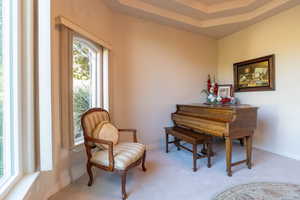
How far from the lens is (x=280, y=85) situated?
3.05 m

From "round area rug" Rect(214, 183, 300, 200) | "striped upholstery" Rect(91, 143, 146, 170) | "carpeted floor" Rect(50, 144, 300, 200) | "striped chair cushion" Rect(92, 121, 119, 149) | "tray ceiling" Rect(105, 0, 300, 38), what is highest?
"tray ceiling" Rect(105, 0, 300, 38)

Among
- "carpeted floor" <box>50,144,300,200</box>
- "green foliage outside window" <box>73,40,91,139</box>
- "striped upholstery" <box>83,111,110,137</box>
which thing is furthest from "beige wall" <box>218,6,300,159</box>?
"green foliage outside window" <box>73,40,91,139</box>

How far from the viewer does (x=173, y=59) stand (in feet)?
12.1

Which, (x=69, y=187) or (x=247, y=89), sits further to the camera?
(x=247, y=89)

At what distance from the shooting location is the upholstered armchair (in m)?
1.86

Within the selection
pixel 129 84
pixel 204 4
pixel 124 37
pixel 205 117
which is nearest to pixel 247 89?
pixel 205 117

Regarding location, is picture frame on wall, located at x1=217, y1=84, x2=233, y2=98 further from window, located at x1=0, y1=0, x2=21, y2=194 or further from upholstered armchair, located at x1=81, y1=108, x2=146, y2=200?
window, located at x1=0, y1=0, x2=21, y2=194

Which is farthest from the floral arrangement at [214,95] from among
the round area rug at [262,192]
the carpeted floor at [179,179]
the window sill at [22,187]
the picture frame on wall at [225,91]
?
the window sill at [22,187]

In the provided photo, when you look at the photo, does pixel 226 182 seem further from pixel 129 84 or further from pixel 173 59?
pixel 173 59

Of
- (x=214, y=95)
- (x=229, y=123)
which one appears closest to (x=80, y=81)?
(x=229, y=123)

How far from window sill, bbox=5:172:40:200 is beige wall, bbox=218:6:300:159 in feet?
12.7

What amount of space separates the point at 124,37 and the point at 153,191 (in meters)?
2.72

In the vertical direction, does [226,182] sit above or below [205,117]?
below

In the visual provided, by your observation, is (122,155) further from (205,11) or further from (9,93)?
(205,11)
